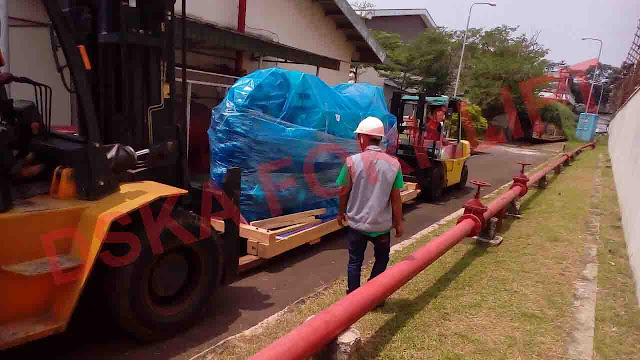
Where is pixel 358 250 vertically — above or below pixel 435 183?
above

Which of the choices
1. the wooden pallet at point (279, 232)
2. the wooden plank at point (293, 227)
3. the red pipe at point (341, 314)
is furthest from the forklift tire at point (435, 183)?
the red pipe at point (341, 314)

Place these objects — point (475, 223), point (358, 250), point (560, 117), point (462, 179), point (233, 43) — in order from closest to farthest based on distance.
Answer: point (358, 250) < point (475, 223) < point (233, 43) < point (462, 179) < point (560, 117)

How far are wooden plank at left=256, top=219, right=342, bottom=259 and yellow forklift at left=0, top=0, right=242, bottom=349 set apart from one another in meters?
0.77

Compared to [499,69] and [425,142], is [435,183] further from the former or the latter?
[499,69]

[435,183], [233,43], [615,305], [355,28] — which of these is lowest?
[615,305]

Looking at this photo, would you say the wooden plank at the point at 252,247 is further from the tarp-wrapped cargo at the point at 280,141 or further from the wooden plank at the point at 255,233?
the tarp-wrapped cargo at the point at 280,141

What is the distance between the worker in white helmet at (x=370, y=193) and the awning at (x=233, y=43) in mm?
4264

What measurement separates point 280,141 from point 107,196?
96.3 inches

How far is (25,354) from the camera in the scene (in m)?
3.40

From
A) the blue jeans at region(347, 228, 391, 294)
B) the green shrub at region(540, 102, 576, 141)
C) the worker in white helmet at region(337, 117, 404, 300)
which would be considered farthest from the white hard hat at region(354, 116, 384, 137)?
the green shrub at region(540, 102, 576, 141)

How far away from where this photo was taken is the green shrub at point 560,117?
109ft

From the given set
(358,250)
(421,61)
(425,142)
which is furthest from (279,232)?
(421,61)

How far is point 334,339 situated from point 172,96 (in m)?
2.70

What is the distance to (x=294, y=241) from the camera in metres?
5.48
